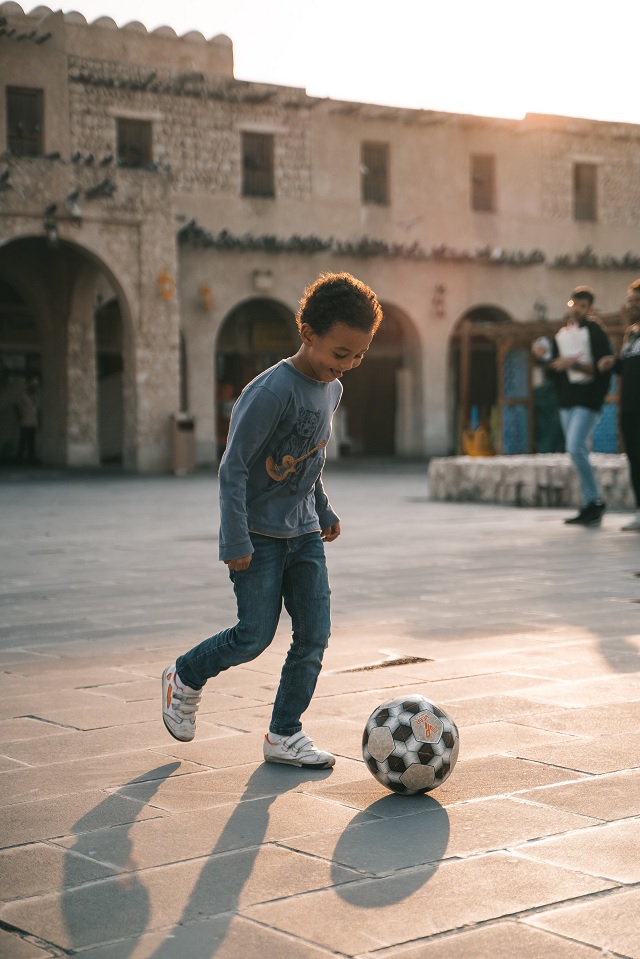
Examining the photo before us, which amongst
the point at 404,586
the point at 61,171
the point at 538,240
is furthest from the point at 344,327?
the point at 538,240

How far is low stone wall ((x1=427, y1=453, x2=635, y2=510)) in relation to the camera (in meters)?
15.9

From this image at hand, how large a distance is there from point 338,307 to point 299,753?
137cm

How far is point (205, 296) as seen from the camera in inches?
1137

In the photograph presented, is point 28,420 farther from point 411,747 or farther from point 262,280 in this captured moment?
point 411,747

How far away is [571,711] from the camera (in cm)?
499

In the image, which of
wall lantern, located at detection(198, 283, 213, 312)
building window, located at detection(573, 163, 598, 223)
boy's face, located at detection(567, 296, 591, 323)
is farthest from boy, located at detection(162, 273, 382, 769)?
building window, located at detection(573, 163, 598, 223)

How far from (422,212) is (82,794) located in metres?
29.1

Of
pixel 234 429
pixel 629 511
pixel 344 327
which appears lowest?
pixel 629 511

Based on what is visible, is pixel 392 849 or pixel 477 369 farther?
pixel 477 369

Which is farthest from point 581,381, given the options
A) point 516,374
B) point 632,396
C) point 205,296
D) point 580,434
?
point 205,296

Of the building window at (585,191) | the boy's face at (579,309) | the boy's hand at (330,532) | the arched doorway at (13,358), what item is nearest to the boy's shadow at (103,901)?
the boy's hand at (330,532)

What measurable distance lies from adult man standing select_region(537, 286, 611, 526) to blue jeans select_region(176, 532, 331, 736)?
28.3 feet

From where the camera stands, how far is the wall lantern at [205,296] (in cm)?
2884

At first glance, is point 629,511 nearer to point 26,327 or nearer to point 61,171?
point 61,171
